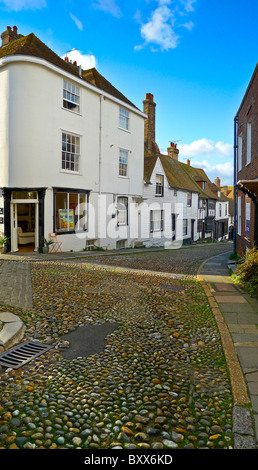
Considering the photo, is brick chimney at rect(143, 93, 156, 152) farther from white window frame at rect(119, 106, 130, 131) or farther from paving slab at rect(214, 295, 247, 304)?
paving slab at rect(214, 295, 247, 304)

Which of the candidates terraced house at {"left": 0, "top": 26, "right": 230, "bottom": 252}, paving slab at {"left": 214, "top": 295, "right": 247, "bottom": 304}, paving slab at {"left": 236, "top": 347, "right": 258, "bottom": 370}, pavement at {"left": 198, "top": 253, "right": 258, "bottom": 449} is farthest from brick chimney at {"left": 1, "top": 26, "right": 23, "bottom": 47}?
paving slab at {"left": 236, "top": 347, "right": 258, "bottom": 370}

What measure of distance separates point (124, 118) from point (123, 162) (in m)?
2.93

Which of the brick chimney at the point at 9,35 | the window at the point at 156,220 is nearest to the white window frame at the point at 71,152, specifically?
the brick chimney at the point at 9,35

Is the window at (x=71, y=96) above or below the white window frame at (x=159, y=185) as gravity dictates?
above

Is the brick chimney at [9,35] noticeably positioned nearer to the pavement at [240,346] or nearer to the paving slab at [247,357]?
the pavement at [240,346]

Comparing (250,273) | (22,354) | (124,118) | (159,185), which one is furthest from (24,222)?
(22,354)

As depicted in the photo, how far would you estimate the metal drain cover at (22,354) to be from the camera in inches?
169

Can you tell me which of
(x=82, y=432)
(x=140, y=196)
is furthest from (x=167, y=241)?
(x=82, y=432)

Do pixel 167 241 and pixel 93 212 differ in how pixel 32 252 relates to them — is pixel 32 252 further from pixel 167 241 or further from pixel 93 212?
pixel 167 241

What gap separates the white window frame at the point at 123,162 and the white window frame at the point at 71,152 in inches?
172

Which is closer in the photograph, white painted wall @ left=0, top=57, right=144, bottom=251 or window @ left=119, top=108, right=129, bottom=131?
white painted wall @ left=0, top=57, right=144, bottom=251

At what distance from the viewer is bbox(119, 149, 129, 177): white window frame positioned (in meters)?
21.4

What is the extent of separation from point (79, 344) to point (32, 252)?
11.2 meters

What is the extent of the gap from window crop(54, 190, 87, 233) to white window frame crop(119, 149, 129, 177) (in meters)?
4.40
